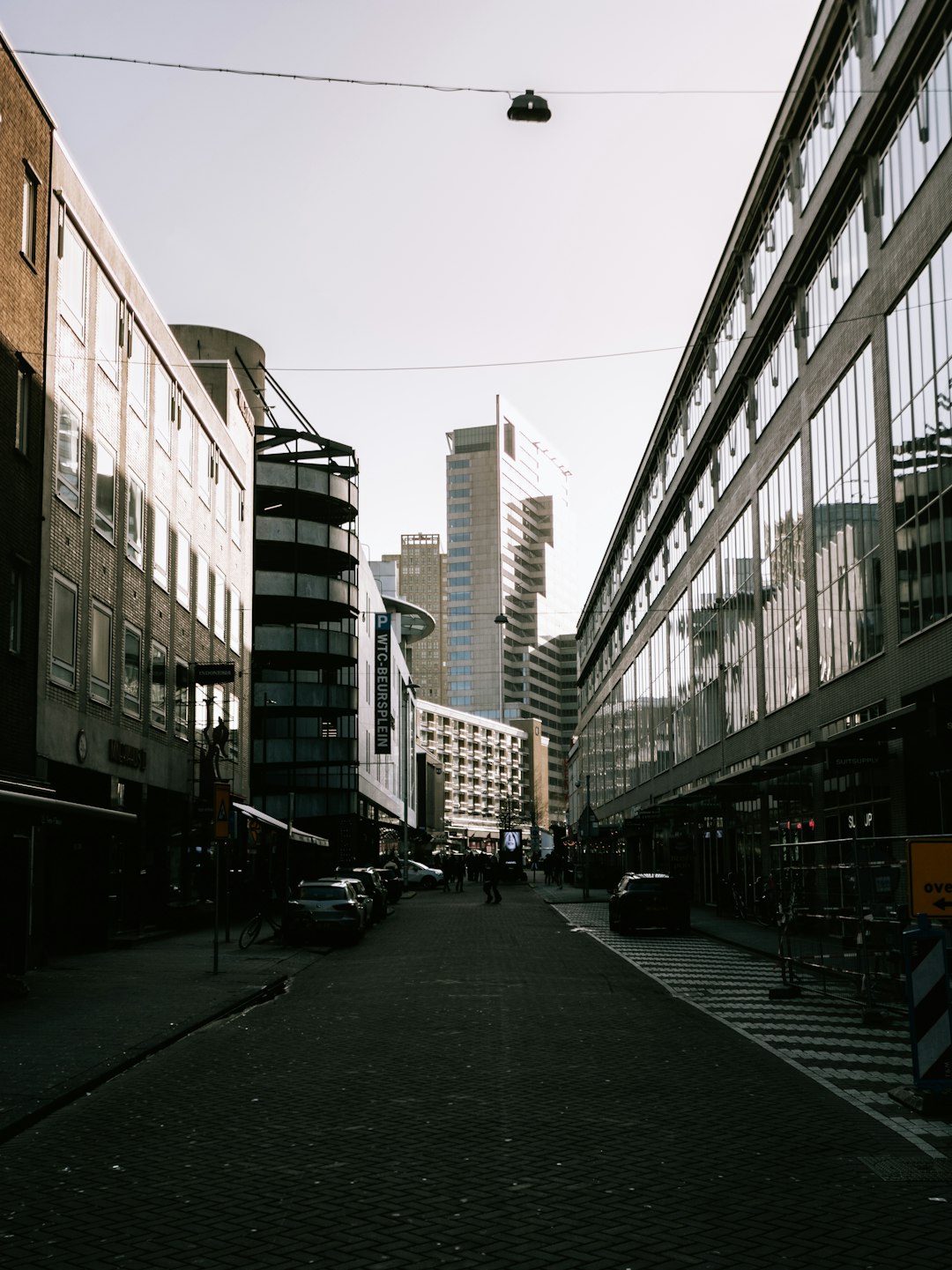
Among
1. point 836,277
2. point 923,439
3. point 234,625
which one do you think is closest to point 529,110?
point 923,439

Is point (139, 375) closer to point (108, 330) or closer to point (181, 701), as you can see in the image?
point (108, 330)

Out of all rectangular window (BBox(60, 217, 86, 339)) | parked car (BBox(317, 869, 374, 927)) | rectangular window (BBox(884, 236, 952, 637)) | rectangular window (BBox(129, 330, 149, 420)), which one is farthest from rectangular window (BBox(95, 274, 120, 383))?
rectangular window (BBox(884, 236, 952, 637))

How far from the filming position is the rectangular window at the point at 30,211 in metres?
22.5

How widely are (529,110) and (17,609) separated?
11.2 metres

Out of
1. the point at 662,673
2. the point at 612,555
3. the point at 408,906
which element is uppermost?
the point at 612,555

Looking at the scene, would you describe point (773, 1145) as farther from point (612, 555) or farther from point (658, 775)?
point (612, 555)

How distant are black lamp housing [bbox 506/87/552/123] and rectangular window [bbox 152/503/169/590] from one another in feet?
58.7

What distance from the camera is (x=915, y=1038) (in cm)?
958

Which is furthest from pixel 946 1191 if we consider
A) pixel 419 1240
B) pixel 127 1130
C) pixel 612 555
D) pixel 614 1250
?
pixel 612 555

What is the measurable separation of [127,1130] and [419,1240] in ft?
11.6

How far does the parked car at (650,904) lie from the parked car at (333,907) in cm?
596

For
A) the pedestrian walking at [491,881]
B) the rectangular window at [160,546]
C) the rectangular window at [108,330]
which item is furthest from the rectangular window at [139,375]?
the pedestrian walking at [491,881]

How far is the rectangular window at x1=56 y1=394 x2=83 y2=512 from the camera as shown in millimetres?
24281

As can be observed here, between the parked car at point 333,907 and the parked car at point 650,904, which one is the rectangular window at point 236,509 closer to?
the parked car at point 333,907
